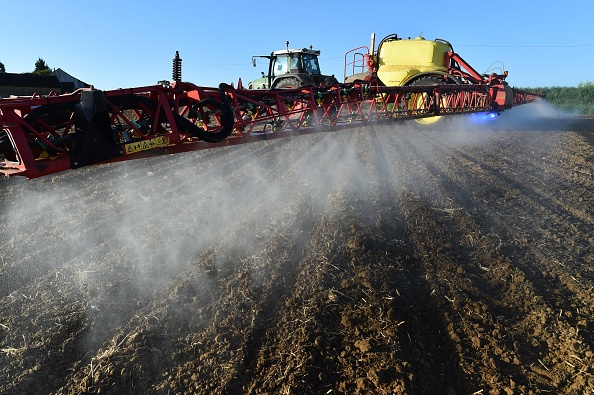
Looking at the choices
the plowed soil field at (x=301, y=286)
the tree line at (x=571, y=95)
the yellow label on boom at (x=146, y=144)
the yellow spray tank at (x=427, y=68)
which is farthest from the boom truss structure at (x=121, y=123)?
the tree line at (x=571, y=95)

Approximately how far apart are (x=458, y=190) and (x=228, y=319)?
503 centimetres

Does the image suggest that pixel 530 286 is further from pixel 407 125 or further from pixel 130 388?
pixel 407 125

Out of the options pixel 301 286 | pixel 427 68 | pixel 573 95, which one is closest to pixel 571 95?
pixel 573 95

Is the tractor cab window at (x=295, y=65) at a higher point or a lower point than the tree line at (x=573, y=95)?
higher

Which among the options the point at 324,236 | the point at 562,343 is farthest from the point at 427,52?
the point at 562,343

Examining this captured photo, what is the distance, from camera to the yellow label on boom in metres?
3.87

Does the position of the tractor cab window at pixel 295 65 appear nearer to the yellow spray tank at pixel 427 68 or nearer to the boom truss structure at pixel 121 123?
the yellow spray tank at pixel 427 68

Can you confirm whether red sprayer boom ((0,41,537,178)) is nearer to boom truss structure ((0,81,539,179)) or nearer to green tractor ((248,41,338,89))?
boom truss structure ((0,81,539,179))

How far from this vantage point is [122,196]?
7.23m

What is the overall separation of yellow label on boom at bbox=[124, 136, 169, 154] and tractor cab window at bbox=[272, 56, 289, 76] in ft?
27.8

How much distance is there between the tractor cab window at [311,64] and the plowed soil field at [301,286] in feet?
18.1

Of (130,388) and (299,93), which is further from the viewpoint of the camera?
(299,93)

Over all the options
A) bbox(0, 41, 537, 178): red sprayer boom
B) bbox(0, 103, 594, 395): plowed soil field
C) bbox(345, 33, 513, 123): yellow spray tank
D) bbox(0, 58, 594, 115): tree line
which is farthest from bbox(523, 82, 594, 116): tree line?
bbox(0, 41, 537, 178): red sprayer boom

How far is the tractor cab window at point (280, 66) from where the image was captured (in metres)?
12.0
